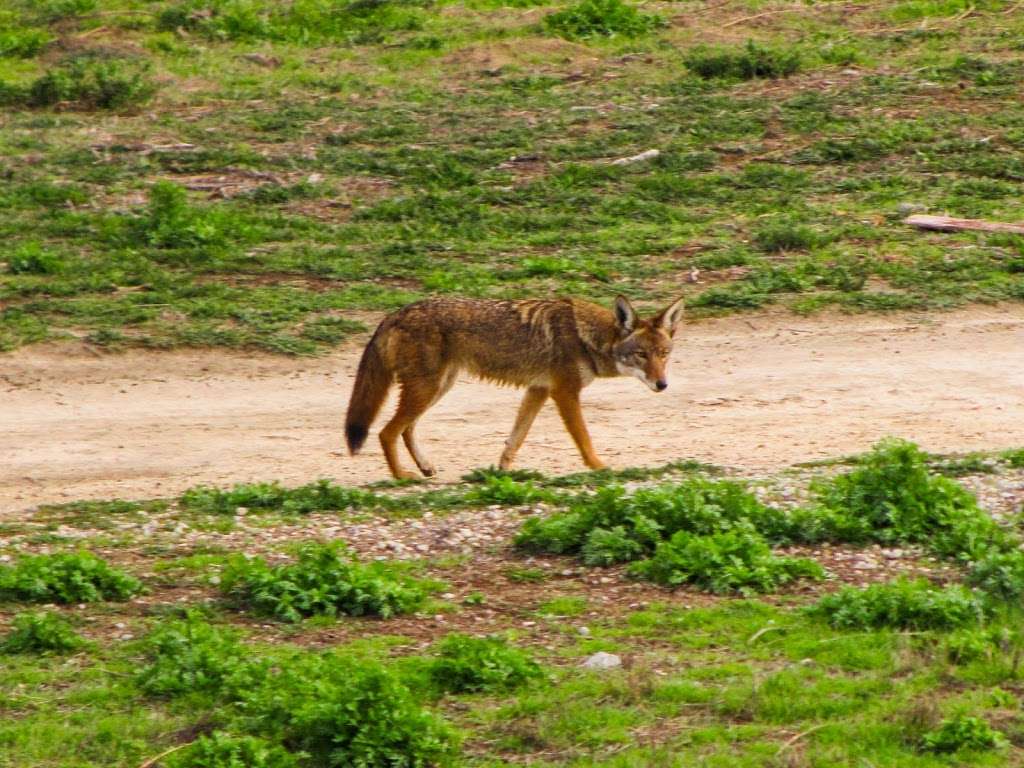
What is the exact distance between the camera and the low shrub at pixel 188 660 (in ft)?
24.1

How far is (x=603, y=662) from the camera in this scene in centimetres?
763

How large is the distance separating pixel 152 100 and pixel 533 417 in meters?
8.67

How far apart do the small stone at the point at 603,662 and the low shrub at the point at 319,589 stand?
1.01m

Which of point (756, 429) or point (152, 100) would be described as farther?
point (152, 100)

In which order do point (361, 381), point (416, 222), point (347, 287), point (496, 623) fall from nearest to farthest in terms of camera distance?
point (496, 623), point (361, 381), point (347, 287), point (416, 222)

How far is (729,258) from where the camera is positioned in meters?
14.7

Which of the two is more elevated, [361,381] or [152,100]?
[152,100]

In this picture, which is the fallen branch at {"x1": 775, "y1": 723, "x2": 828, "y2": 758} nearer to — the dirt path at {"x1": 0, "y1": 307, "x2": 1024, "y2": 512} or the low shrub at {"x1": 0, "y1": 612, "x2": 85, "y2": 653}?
the low shrub at {"x1": 0, "y1": 612, "x2": 85, "y2": 653}

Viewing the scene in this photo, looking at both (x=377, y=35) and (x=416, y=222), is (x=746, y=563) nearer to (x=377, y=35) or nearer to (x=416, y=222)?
(x=416, y=222)

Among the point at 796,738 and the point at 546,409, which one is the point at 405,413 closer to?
the point at 546,409

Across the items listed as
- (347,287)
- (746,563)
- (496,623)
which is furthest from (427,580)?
(347,287)

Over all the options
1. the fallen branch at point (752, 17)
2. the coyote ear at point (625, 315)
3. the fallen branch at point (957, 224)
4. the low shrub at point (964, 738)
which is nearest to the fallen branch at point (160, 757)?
the low shrub at point (964, 738)

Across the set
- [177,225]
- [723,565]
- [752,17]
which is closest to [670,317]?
[723,565]

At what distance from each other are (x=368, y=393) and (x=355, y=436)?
290mm
